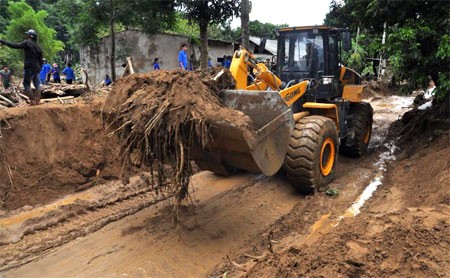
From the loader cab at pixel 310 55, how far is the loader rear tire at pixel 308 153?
4.39ft

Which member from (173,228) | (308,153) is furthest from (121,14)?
(173,228)

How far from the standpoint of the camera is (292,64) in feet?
25.2

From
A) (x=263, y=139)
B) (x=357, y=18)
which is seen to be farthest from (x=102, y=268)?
(x=357, y=18)

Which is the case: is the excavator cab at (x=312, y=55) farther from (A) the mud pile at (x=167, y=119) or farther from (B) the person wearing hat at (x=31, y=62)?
(B) the person wearing hat at (x=31, y=62)

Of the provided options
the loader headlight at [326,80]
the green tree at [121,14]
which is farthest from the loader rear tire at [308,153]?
the green tree at [121,14]

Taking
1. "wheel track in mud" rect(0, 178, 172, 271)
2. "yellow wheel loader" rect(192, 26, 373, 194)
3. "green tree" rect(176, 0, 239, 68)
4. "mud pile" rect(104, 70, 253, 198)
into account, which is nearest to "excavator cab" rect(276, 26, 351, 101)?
"yellow wheel loader" rect(192, 26, 373, 194)

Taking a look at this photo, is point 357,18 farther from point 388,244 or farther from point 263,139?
point 388,244

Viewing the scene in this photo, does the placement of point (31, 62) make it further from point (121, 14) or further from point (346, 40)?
point (121, 14)

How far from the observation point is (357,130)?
28.2 feet

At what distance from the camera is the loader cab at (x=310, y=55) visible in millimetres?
7406

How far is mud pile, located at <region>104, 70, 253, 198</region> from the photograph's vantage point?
13.9 feet

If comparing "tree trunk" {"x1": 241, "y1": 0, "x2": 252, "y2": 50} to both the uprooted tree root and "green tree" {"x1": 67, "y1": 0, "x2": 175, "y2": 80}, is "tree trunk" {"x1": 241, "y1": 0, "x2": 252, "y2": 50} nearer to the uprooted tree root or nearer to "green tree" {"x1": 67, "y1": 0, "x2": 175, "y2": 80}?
"green tree" {"x1": 67, "y1": 0, "x2": 175, "y2": 80}

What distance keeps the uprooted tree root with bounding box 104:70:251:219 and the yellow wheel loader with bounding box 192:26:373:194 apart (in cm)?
27

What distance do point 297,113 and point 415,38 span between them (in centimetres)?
352
